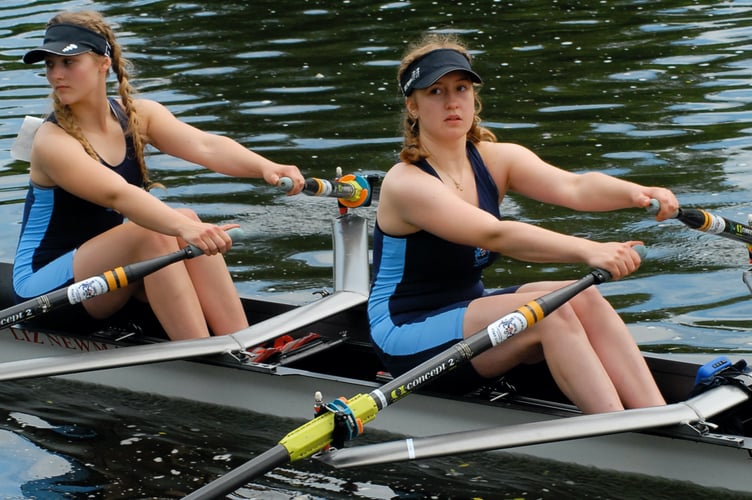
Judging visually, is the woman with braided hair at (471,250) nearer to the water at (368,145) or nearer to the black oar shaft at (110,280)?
the water at (368,145)

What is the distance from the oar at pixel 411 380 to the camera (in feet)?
15.5

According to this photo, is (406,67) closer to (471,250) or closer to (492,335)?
(471,250)

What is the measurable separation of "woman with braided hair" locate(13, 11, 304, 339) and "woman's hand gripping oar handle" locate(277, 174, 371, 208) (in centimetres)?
21

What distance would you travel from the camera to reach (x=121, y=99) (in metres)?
6.69

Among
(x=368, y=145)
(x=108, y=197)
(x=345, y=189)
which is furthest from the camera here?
(x=368, y=145)

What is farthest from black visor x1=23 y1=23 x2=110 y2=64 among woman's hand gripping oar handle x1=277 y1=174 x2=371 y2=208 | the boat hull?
the boat hull

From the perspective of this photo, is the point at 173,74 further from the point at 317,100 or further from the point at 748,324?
the point at 748,324

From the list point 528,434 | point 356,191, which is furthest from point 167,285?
point 528,434

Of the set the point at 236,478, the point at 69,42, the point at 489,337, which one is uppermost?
the point at 69,42

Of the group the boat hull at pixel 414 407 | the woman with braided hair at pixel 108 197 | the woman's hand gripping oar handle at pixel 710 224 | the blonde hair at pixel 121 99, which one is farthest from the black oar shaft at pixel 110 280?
the woman's hand gripping oar handle at pixel 710 224

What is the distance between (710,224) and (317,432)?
213 cm

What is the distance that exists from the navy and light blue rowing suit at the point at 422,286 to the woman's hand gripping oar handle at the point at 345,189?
3.73 ft

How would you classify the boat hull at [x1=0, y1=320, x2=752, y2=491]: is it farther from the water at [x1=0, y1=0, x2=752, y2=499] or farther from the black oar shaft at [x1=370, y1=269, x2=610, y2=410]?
the black oar shaft at [x1=370, y1=269, x2=610, y2=410]

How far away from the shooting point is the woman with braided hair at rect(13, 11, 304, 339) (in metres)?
6.23
